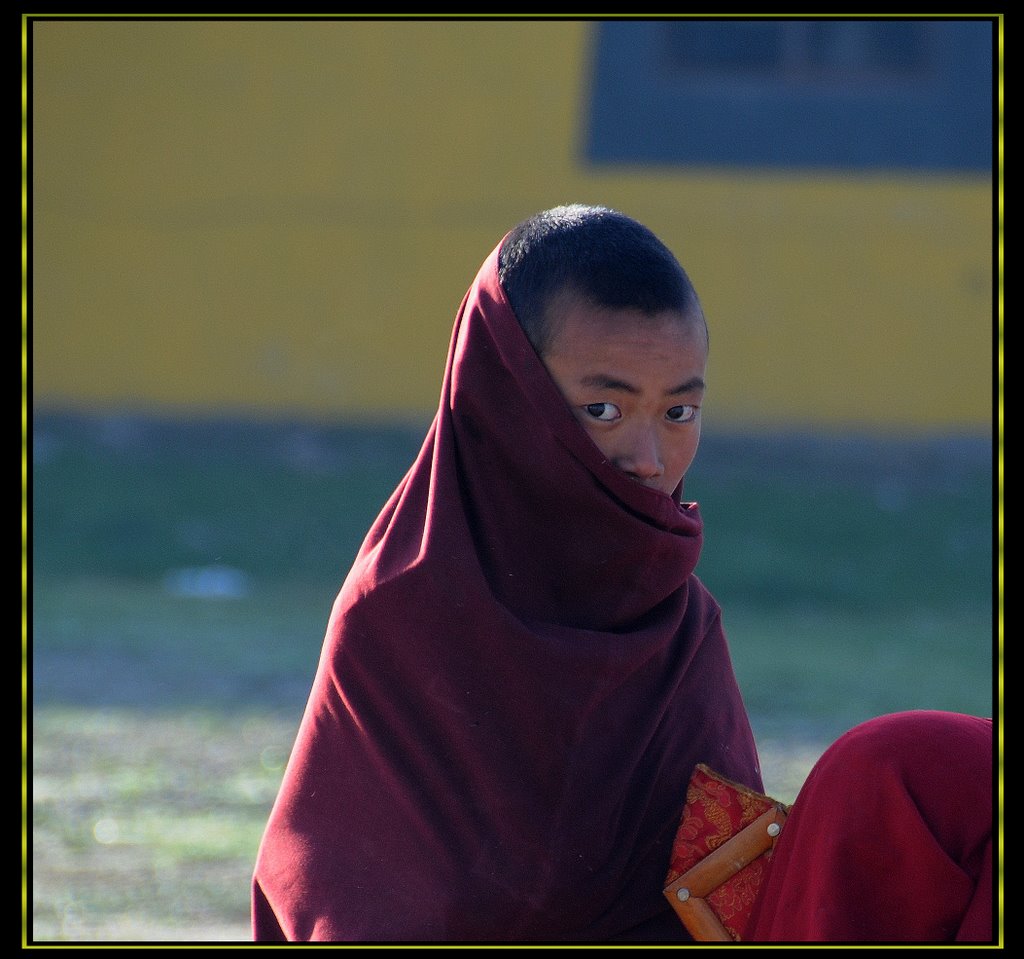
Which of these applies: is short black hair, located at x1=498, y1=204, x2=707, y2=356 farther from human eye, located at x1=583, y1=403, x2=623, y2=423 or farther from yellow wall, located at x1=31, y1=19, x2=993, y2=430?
yellow wall, located at x1=31, y1=19, x2=993, y2=430

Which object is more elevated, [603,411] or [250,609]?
[603,411]

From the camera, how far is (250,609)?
7.09 m

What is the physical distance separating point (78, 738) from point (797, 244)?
18.4 feet

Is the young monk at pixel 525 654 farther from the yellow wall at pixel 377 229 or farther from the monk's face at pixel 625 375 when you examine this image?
the yellow wall at pixel 377 229

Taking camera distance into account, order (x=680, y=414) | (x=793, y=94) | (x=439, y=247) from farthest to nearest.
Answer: (x=439, y=247)
(x=793, y=94)
(x=680, y=414)

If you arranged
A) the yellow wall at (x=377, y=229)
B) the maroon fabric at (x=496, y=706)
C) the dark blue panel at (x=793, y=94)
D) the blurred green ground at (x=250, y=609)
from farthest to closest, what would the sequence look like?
1. the yellow wall at (x=377, y=229)
2. the dark blue panel at (x=793, y=94)
3. the blurred green ground at (x=250, y=609)
4. the maroon fabric at (x=496, y=706)

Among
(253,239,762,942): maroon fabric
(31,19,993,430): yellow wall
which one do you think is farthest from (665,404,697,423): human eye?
(31,19,993,430): yellow wall

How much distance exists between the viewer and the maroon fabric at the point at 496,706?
6.22 feet

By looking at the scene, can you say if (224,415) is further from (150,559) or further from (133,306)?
(150,559)

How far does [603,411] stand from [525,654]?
322 mm

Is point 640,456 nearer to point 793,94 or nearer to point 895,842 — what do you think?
point 895,842

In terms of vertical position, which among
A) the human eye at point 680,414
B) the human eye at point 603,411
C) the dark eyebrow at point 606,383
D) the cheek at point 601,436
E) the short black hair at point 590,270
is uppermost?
the short black hair at point 590,270

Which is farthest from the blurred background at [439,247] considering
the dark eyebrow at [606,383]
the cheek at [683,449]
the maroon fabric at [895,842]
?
the maroon fabric at [895,842]

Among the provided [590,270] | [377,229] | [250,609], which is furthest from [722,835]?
[377,229]
